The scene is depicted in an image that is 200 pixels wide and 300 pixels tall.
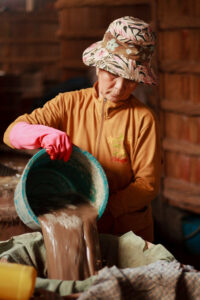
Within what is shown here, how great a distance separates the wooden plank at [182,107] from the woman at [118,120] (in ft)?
7.68

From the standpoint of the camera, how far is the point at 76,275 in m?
2.19

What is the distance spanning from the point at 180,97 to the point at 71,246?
122 inches

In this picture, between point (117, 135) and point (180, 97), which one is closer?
point (117, 135)

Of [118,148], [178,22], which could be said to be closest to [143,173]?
[118,148]

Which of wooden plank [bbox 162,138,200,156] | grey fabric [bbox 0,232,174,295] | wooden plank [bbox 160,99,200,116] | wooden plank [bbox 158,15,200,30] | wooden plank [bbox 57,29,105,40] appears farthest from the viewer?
wooden plank [bbox 57,29,105,40]

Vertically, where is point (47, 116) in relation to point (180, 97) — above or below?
above

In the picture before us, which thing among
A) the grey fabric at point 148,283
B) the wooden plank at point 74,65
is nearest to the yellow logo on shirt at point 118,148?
the grey fabric at point 148,283

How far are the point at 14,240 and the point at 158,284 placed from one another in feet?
2.42

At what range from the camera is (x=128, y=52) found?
2.44m

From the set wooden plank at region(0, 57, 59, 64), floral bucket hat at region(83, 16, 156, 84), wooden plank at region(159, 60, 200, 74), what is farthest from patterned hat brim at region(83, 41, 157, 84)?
wooden plank at region(0, 57, 59, 64)

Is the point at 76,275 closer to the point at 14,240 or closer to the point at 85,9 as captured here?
the point at 14,240

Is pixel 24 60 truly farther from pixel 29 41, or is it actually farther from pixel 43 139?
pixel 43 139

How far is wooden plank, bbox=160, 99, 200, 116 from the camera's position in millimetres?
4871

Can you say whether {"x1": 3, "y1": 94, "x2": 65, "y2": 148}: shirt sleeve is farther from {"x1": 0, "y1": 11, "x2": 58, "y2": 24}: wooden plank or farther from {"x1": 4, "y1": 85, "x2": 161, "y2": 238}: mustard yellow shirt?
{"x1": 0, "y1": 11, "x2": 58, "y2": 24}: wooden plank
